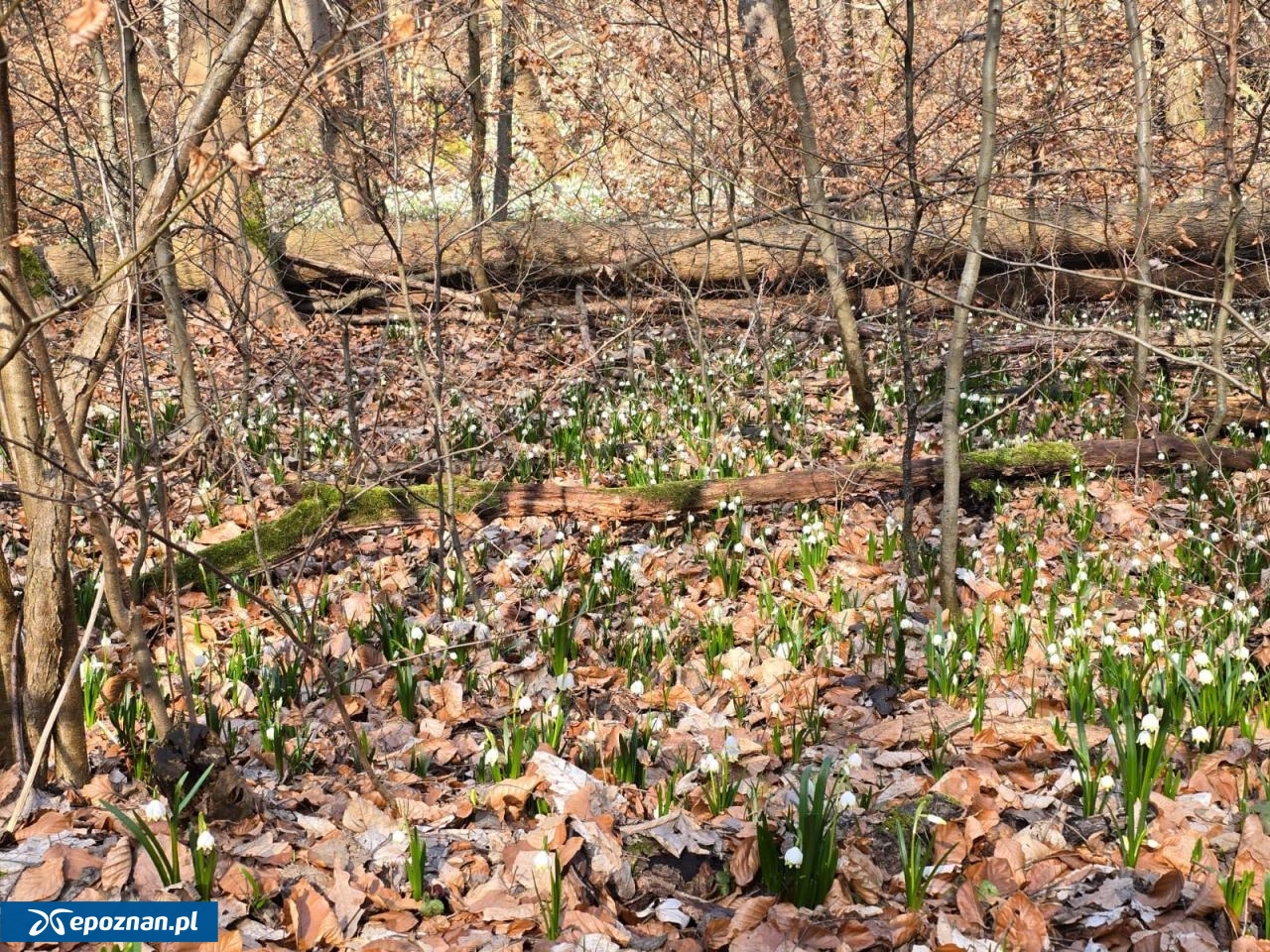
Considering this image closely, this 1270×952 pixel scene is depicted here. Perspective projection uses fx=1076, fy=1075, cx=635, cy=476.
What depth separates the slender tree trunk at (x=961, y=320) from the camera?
13.1 ft

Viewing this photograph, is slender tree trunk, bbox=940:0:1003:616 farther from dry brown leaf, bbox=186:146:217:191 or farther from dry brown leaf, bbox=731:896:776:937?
dry brown leaf, bbox=186:146:217:191

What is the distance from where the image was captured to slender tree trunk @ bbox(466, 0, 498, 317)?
6.05 metres

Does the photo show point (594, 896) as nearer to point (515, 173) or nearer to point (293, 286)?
point (293, 286)

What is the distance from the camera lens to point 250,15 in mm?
2850

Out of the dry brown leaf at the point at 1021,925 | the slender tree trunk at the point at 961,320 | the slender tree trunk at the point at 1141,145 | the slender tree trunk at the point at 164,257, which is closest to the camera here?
the dry brown leaf at the point at 1021,925

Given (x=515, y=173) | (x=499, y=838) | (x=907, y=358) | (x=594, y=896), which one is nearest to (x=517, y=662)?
(x=499, y=838)

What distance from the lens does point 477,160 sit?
A: 657 centimetres

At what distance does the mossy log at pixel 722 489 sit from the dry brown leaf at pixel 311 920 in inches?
113

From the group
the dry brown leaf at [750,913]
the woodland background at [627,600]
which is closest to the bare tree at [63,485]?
the woodland background at [627,600]

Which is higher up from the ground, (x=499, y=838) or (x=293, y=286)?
(x=293, y=286)

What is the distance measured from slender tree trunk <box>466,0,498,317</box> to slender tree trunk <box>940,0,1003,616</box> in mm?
2516

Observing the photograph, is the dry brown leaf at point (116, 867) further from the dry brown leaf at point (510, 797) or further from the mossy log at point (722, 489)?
the mossy log at point (722, 489)

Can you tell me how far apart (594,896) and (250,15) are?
242 centimetres

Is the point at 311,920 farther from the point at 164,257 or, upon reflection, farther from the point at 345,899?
the point at 164,257
